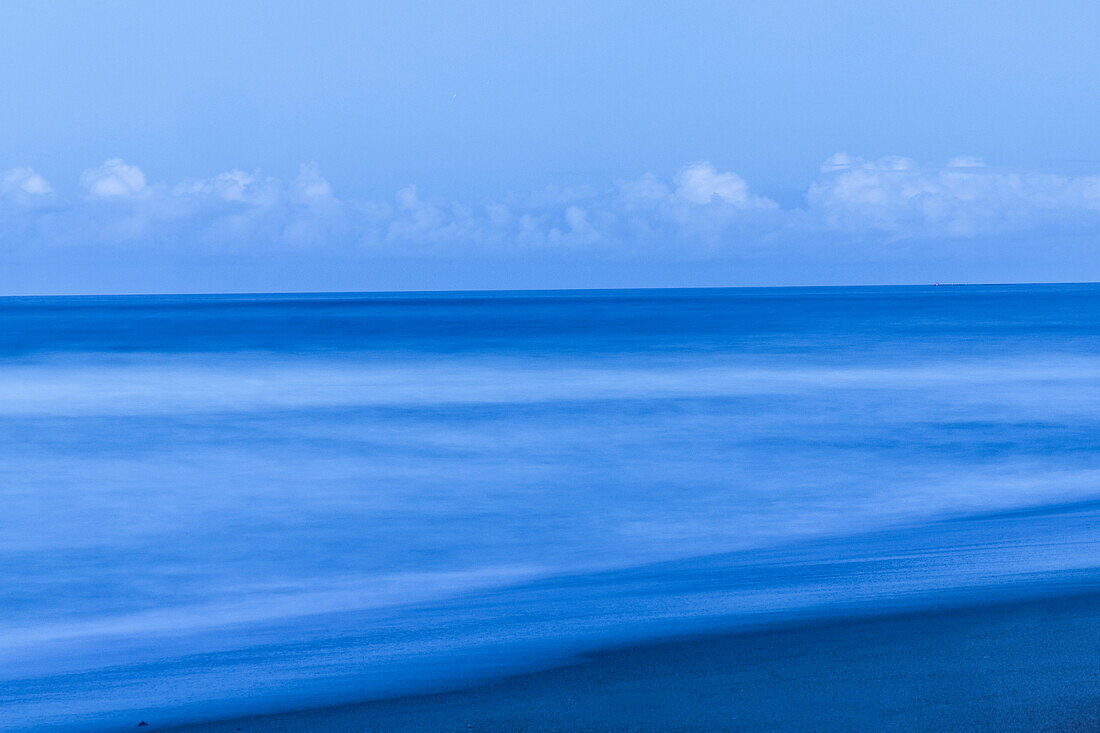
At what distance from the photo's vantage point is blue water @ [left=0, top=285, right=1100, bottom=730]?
6.33 meters

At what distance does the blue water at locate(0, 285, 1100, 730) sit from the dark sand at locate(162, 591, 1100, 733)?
14.0 inches

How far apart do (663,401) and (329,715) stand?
19578 millimetres

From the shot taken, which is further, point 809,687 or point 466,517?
point 466,517

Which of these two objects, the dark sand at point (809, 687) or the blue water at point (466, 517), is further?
the blue water at point (466, 517)

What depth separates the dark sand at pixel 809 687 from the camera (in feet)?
15.2

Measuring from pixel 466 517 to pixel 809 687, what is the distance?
6542 millimetres

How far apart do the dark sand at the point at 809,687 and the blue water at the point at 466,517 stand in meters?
0.36

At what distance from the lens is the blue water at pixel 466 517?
6328 mm

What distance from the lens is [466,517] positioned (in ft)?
37.4

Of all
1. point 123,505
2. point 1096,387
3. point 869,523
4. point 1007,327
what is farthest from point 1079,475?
point 1007,327

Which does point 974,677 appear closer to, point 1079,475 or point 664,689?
point 664,689

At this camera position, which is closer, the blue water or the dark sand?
the dark sand

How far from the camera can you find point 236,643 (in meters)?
6.65

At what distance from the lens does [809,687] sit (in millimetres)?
5105
